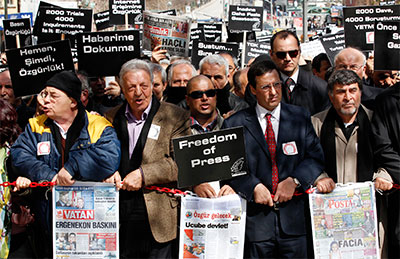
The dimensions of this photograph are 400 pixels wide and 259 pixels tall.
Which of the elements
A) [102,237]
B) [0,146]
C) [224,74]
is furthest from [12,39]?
[102,237]

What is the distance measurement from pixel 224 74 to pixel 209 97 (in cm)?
158

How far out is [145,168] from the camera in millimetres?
4230

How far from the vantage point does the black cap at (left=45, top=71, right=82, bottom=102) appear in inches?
171

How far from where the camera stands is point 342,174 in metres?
4.36

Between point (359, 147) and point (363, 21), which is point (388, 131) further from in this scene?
point (363, 21)

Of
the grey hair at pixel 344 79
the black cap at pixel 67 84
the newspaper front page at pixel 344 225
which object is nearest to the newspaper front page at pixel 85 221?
the black cap at pixel 67 84

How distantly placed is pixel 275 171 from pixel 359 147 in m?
0.75

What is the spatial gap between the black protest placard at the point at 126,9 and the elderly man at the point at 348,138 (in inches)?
306

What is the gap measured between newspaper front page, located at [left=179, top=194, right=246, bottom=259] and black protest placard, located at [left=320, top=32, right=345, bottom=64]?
6.22 m

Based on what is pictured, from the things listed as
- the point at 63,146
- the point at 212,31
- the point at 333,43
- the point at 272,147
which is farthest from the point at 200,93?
the point at 212,31

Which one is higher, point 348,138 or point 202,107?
point 202,107

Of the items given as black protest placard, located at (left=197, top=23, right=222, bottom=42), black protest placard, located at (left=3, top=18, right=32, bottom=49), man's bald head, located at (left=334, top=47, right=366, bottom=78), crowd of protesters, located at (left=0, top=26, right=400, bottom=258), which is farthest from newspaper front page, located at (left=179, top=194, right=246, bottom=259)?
black protest placard, located at (left=197, top=23, right=222, bottom=42)

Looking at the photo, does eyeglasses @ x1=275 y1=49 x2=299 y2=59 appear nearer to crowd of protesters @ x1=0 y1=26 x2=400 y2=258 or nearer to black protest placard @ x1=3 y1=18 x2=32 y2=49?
crowd of protesters @ x1=0 y1=26 x2=400 y2=258

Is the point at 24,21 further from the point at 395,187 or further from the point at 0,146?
the point at 395,187
